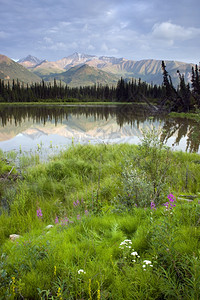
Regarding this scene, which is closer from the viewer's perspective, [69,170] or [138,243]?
[138,243]

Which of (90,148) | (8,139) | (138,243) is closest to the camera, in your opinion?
(138,243)

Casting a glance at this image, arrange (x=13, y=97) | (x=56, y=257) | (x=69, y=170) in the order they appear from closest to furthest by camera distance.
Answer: (x=56, y=257) < (x=69, y=170) < (x=13, y=97)

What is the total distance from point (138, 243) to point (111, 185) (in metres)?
4.25

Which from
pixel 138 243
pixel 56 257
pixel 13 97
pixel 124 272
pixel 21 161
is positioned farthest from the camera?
pixel 13 97

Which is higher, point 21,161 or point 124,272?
point 124,272

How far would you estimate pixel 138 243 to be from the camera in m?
3.78

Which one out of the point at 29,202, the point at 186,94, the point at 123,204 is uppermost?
the point at 186,94

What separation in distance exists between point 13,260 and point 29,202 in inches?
162

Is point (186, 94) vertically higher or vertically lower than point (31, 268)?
higher

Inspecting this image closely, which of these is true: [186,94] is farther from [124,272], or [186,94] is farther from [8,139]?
[124,272]

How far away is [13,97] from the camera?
115m

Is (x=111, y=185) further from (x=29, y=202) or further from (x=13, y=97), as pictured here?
(x=13, y=97)

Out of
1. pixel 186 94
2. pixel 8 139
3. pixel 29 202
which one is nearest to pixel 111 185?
pixel 29 202

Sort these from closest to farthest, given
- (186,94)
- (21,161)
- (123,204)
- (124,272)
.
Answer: (124,272) → (123,204) → (21,161) → (186,94)
